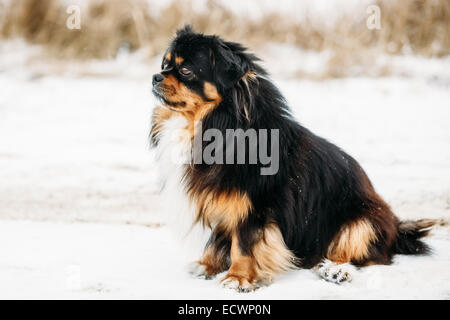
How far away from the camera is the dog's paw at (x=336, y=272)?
A: 3570 millimetres

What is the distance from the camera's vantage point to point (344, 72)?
9.83 meters

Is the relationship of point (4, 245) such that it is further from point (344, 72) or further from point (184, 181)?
point (344, 72)

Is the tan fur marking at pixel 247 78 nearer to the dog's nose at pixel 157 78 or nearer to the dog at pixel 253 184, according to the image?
the dog at pixel 253 184

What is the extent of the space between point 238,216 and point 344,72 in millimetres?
6958

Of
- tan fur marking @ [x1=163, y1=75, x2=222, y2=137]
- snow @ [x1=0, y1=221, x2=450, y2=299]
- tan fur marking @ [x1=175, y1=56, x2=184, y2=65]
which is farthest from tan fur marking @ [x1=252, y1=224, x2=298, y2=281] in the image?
tan fur marking @ [x1=175, y1=56, x2=184, y2=65]

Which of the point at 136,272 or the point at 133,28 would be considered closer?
the point at 136,272

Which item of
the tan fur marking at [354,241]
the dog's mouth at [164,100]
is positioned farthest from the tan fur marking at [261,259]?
the dog's mouth at [164,100]

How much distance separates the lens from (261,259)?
3.59 metres

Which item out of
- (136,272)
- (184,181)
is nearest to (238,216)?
(184,181)

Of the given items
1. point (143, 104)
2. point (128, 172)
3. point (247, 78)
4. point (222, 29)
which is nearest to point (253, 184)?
point (247, 78)

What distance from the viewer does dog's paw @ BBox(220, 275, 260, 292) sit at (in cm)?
346

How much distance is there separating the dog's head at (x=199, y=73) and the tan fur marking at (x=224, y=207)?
0.62 meters

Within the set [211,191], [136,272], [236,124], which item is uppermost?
[236,124]

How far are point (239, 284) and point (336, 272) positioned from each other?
2.23ft
